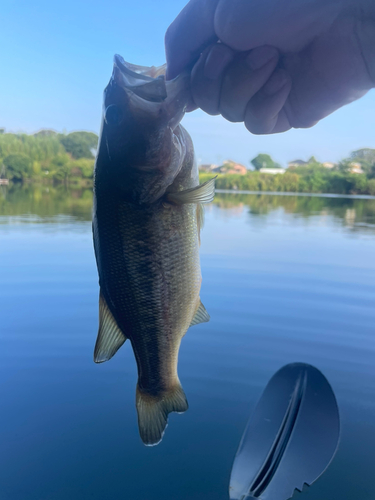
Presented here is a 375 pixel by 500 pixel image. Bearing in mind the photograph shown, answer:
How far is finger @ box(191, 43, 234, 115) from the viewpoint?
1595mm

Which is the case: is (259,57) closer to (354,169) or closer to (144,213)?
(144,213)

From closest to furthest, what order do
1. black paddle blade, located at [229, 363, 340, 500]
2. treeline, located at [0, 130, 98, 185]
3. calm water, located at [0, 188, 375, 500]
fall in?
1. black paddle blade, located at [229, 363, 340, 500]
2. calm water, located at [0, 188, 375, 500]
3. treeline, located at [0, 130, 98, 185]

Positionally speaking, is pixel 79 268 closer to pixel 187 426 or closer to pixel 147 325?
pixel 187 426

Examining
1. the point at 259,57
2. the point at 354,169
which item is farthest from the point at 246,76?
the point at 354,169

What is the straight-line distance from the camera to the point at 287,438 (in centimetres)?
277

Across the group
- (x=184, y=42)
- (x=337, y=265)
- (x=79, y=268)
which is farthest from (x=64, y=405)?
(x=337, y=265)

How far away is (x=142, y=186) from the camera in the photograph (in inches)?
61.9

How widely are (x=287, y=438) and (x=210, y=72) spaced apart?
7.83 ft

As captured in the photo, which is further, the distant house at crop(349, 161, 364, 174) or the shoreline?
the shoreline

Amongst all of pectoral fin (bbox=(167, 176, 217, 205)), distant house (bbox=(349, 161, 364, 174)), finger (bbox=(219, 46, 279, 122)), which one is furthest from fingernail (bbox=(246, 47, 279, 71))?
distant house (bbox=(349, 161, 364, 174))

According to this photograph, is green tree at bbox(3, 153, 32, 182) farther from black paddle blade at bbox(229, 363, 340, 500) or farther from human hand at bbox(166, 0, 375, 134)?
human hand at bbox(166, 0, 375, 134)

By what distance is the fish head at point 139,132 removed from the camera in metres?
1.55

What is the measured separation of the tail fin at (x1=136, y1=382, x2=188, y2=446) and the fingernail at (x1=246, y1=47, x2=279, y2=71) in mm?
1428

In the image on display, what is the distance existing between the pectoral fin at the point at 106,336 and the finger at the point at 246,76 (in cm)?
101
